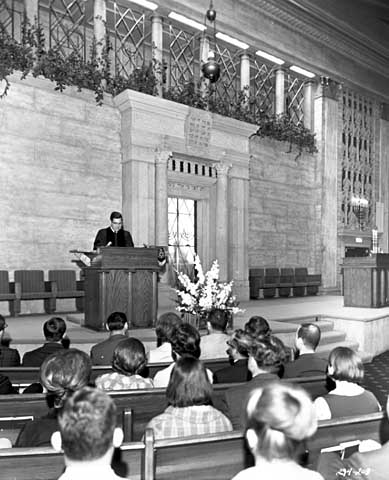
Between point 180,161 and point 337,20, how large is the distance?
687 cm

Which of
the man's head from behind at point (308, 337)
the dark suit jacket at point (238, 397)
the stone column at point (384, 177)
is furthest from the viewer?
the stone column at point (384, 177)

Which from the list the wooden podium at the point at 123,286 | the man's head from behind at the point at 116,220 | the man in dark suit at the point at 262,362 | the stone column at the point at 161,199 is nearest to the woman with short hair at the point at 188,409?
the man in dark suit at the point at 262,362

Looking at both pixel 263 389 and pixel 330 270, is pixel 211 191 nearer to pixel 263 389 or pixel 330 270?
pixel 330 270

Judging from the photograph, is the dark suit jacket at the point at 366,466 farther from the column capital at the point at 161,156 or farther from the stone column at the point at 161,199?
the column capital at the point at 161,156

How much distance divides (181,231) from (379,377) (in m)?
6.67

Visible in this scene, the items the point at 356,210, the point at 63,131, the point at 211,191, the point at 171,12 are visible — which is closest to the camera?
the point at 63,131

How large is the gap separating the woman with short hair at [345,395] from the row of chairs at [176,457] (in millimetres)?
389

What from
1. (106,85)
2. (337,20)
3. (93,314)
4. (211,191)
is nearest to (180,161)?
(211,191)

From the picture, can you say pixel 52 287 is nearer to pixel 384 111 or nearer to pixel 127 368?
pixel 127 368

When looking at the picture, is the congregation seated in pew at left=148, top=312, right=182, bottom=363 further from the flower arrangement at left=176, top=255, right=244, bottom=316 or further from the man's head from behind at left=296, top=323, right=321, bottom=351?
the flower arrangement at left=176, top=255, right=244, bottom=316

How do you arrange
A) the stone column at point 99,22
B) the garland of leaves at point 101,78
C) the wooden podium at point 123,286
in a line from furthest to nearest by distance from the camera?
the stone column at point 99,22
the garland of leaves at point 101,78
the wooden podium at point 123,286

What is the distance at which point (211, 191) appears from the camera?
1205 centimetres

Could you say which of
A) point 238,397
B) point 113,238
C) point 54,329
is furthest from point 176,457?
point 113,238

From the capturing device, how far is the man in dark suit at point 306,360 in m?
3.68
